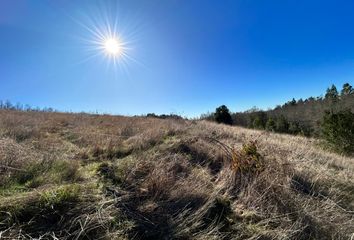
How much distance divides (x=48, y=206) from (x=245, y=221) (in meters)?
2.25

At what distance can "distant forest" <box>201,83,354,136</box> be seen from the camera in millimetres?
28369

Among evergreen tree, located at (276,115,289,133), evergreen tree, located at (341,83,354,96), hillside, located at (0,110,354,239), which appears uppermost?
evergreen tree, located at (341,83,354,96)

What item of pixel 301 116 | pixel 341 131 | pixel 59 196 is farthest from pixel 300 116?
pixel 59 196

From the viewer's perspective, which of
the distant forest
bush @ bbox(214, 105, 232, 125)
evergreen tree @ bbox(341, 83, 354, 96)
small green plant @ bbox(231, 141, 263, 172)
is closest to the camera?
small green plant @ bbox(231, 141, 263, 172)

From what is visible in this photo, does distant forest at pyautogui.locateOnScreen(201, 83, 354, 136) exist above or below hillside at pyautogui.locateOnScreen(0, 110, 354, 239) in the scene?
above

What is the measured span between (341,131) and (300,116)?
37704mm

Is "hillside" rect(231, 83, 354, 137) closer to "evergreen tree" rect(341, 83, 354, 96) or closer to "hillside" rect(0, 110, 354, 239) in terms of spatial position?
"evergreen tree" rect(341, 83, 354, 96)

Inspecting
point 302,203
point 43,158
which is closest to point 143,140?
point 43,158

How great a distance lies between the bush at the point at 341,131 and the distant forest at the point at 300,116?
1063 mm

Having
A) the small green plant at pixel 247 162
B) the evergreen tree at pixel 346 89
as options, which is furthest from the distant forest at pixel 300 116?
the small green plant at pixel 247 162

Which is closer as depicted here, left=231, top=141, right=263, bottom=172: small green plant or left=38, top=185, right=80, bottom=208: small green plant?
left=38, top=185, right=80, bottom=208: small green plant

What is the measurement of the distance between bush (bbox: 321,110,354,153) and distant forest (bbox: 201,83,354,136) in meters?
1.06

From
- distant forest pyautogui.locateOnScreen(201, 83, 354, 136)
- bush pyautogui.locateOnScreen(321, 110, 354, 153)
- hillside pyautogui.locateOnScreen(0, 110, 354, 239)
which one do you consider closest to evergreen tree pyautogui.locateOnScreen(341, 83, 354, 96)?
distant forest pyautogui.locateOnScreen(201, 83, 354, 136)

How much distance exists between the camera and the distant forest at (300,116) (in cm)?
2837
